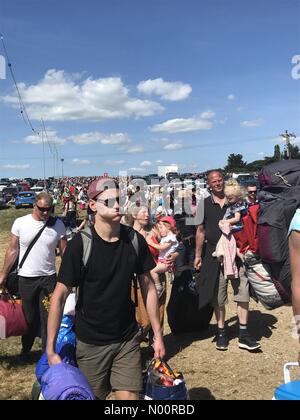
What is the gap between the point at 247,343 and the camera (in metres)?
5.40

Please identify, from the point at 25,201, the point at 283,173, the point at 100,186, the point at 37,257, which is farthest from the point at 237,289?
the point at 25,201

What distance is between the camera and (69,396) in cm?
242

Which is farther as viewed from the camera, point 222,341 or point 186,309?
point 186,309

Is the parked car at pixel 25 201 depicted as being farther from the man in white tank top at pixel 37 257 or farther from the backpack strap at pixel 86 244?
the backpack strap at pixel 86 244

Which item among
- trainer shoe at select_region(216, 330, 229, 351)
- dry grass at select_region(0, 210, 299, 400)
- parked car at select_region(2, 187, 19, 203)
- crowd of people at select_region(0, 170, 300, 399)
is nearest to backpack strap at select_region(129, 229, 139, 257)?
crowd of people at select_region(0, 170, 300, 399)

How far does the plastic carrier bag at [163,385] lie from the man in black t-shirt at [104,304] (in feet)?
0.44

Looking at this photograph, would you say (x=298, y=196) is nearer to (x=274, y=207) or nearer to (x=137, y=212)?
(x=274, y=207)

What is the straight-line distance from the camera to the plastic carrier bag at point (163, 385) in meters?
2.78

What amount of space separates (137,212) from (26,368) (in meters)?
2.21

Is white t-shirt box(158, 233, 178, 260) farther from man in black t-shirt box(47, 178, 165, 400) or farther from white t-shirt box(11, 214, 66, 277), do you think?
man in black t-shirt box(47, 178, 165, 400)

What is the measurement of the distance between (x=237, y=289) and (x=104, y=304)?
276 cm

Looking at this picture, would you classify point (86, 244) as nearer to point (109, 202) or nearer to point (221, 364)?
point (109, 202)

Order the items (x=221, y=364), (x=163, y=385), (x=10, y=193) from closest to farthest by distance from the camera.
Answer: (x=163, y=385)
(x=221, y=364)
(x=10, y=193)

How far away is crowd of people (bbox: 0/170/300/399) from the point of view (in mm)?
3000
